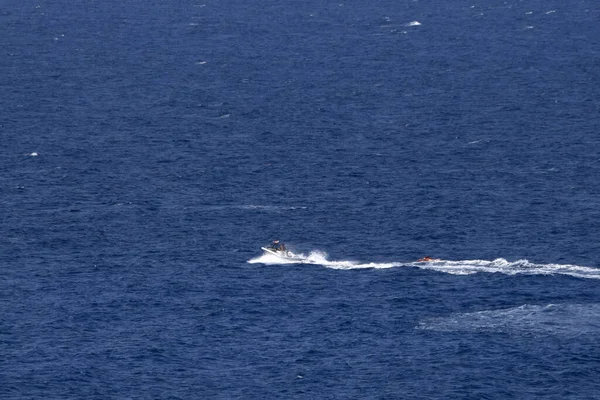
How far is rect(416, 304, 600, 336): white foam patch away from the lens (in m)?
184

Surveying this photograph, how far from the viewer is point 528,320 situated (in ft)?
613

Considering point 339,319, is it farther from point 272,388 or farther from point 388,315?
point 272,388

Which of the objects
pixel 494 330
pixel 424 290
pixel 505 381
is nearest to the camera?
pixel 505 381

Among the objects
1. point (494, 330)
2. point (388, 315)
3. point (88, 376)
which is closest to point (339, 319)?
point (388, 315)

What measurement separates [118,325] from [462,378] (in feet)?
149

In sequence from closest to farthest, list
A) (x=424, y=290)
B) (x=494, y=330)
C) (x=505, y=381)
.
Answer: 1. (x=505, y=381)
2. (x=494, y=330)
3. (x=424, y=290)

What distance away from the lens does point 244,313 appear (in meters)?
193

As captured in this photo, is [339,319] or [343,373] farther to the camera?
[339,319]

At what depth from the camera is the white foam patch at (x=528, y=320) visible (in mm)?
183750

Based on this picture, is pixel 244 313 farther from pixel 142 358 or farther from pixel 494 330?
pixel 494 330

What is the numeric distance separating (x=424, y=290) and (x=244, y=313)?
2454cm

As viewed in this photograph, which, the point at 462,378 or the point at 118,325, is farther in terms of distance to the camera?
the point at 118,325

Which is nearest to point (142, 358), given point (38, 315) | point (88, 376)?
point (88, 376)

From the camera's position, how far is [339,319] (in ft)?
623
